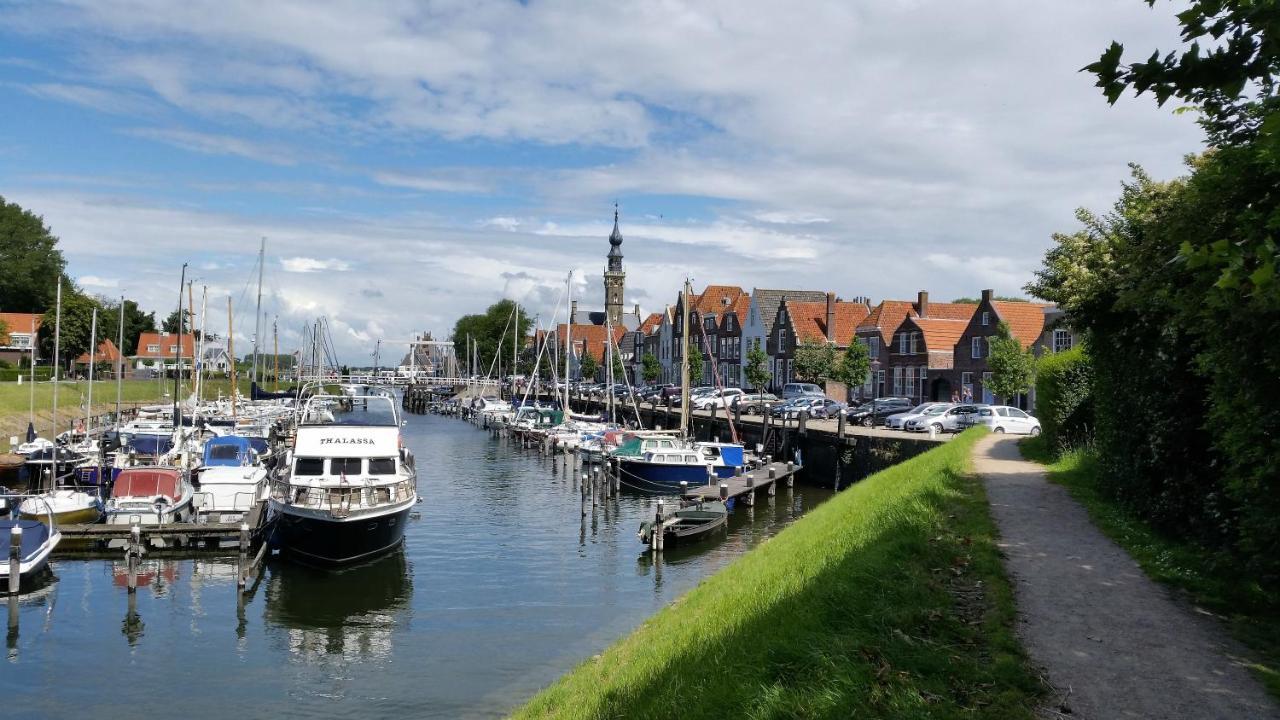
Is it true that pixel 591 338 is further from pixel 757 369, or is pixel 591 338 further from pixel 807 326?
pixel 757 369

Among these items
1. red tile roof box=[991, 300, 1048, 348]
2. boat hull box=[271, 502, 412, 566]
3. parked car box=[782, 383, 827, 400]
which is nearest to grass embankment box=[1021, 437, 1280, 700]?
boat hull box=[271, 502, 412, 566]

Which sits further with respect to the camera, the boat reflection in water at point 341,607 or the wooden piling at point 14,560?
the wooden piling at point 14,560

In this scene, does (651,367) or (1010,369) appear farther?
(651,367)

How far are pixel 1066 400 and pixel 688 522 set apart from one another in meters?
12.9

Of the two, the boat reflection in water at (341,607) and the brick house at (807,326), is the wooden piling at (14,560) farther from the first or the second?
the brick house at (807,326)

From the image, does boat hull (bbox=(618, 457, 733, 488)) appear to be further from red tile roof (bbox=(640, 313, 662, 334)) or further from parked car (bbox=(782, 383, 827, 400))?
red tile roof (bbox=(640, 313, 662, 334))

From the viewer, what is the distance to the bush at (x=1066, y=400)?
99.2ft

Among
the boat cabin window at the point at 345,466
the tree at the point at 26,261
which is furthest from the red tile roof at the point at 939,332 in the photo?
the tree at the point at 26,261

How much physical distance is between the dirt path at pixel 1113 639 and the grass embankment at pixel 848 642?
0.37m

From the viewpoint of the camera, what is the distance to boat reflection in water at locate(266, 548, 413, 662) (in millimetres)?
22922

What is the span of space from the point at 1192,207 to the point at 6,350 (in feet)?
442

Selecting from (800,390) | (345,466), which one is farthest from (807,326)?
(345,466)

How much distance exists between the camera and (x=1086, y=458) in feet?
85.9

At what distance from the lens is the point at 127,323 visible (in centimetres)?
13575
